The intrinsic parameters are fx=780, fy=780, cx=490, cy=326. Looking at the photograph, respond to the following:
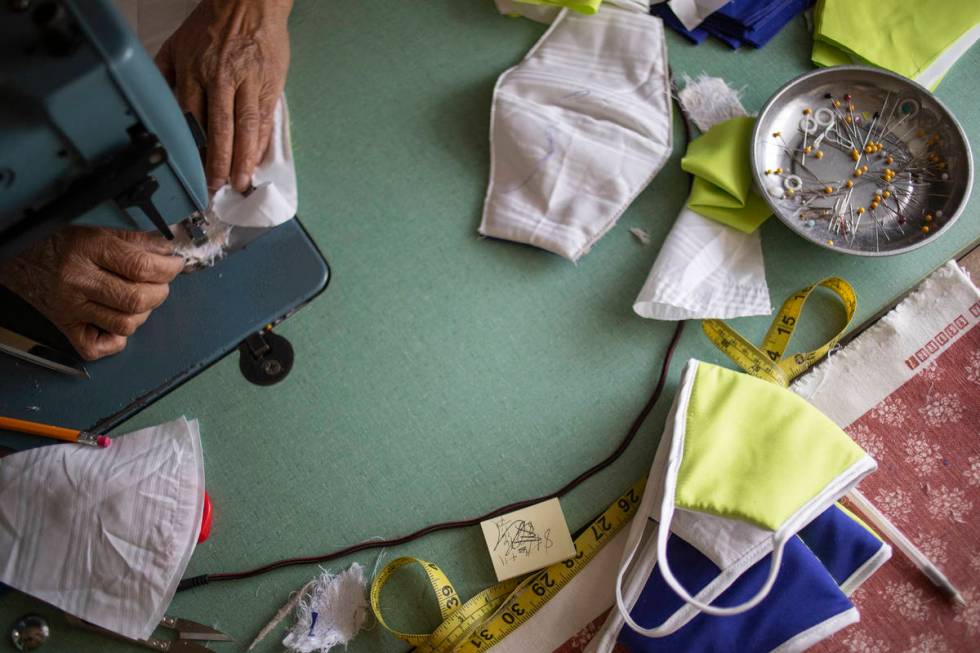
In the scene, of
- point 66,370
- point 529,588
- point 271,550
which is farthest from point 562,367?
point 66,370

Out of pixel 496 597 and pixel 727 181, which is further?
pixel 727 181

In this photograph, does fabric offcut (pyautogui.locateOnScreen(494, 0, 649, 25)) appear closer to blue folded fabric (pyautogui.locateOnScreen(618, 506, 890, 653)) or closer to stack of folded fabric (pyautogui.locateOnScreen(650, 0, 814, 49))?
stack of folded fabric (pyautogui.locateOnScreen(650, 0, 814, 49))

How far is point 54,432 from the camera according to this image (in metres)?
1.28

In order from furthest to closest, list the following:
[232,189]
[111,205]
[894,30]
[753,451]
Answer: [894,30] → [232,189] → [753,451] → [111,205]

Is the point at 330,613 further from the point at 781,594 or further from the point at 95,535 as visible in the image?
the point at 781,594

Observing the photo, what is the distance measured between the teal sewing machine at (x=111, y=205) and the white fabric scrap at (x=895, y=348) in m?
0.93

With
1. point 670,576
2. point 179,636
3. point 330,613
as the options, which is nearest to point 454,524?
point 330,613

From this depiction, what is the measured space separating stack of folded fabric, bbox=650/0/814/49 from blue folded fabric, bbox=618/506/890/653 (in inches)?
37.4

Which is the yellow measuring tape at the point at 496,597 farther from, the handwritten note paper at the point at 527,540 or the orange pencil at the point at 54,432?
the orange pencil at the point at 54,432

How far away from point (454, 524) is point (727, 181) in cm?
78

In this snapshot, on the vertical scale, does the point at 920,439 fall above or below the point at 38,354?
below

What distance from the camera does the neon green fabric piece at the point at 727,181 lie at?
1.43 m

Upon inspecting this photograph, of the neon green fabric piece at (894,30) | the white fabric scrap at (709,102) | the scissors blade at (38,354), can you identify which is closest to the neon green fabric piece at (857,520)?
the white fabric scrap at (709,102)

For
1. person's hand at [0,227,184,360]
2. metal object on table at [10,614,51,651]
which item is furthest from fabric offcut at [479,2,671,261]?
metal object on table at [10,614,51,651]
